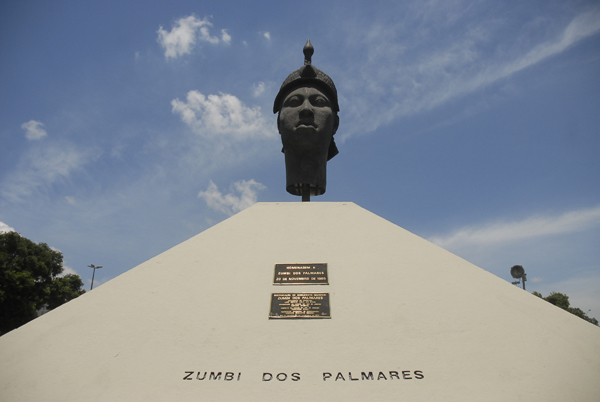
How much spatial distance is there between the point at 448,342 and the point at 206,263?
8.82ft

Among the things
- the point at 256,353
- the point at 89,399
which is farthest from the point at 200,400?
the point at 89,399

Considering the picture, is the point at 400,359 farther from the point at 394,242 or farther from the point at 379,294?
the point at 394,242

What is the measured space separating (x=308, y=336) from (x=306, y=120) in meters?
4.25

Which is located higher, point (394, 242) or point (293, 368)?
point (394, 242)

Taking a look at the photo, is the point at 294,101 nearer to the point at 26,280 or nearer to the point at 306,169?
the point at 306,169

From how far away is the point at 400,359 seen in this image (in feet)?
10.8

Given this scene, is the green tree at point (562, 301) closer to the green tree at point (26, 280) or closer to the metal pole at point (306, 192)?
the metal pole at point (306, 192)

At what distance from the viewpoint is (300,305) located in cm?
385

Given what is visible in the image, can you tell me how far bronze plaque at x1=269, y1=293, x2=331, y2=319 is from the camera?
3743 mm

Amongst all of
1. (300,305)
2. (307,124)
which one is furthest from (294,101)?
(300,305)

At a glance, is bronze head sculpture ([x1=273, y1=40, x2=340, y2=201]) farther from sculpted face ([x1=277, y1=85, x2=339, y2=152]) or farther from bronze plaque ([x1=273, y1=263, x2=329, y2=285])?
bronze plaque ([x1=273, y1=263, x2=329, y2=285])

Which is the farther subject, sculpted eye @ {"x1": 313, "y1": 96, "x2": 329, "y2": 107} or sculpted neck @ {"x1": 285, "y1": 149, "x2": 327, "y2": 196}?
sculpted neck @ {"x1": 285, "y1": 149, "x2": 327, "y2": 196}

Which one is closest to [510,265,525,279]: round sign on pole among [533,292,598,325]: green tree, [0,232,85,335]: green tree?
[533,292,598,325]: green tree

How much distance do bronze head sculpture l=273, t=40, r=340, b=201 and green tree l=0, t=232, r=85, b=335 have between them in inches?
523
